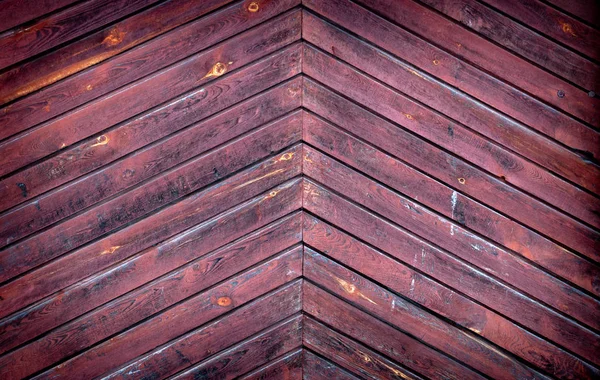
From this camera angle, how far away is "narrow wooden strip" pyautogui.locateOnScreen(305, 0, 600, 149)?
2.45 m

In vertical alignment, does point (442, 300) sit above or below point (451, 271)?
below

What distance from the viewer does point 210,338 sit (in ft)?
8.17

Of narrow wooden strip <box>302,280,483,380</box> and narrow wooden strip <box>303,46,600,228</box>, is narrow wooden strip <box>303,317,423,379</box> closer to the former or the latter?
narrow wooden strip <box>302,280,483,380</box>

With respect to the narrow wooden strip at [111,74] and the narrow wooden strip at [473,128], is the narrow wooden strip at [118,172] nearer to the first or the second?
the narrow wooden strip at [111,74]

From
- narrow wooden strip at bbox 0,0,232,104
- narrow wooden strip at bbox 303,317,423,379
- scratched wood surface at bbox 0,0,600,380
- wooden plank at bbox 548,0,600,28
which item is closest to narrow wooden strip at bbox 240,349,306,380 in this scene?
scratched wood surface at bbox 0,0,600,380

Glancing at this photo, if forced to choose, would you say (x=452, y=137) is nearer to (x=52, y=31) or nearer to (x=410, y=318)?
(x=410, y=318)

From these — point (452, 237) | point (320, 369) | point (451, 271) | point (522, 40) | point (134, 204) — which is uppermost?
point (522, 40)

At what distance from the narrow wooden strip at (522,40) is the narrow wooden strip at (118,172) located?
896mm

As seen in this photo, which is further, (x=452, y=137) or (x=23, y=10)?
(x=452, y=137)

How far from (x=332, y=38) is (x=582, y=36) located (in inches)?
40.7

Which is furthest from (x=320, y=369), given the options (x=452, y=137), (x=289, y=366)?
(x=452, y=137)

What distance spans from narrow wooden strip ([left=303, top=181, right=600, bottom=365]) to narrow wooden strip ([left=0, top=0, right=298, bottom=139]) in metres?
0.73

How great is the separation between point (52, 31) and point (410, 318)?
1849 millimetres

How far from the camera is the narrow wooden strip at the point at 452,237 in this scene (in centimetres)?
248
